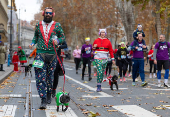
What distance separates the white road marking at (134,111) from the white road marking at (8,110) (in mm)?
2185

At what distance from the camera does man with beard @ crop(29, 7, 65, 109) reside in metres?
6.90

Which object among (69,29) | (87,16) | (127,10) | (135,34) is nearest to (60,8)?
(69,29)

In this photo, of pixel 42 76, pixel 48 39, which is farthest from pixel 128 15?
pixel 42 76

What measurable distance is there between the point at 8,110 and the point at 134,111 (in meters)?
2.57

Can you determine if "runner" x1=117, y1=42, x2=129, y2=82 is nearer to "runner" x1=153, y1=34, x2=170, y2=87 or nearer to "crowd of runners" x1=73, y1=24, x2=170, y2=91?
"crowd of runners" x1=73, y1=24, x2=170, y2=91

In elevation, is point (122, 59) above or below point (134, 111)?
above

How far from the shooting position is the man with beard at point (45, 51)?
6.90 meters

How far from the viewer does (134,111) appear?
672cm

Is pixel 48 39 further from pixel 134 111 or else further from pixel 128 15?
pixel 128 15

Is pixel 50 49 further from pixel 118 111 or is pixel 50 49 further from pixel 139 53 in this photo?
pixel 139 53

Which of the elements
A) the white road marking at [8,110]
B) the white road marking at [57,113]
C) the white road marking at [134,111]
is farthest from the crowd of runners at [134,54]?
the white road marking at [8,110]

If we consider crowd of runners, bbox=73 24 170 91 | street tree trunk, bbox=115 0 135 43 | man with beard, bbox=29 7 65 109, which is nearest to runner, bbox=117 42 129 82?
crowd of runners, bbox=73 24 170 91

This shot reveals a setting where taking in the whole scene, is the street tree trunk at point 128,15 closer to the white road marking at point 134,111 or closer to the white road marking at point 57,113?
the white road marking at point 134,111

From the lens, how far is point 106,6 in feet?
127
